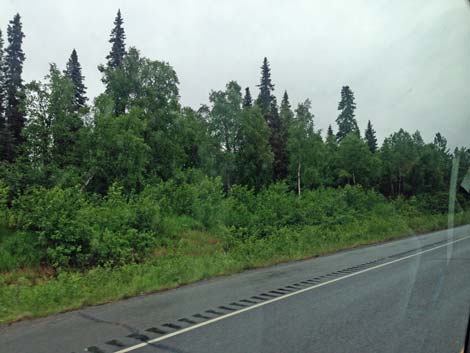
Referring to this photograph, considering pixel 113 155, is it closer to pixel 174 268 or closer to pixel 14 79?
pixel 174 268

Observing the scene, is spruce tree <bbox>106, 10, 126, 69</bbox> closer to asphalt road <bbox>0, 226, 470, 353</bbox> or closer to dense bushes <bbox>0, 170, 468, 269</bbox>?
dense bushes <bbox>0, 170, 468, 269</bbox>

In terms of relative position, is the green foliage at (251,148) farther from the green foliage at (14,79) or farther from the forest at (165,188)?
the green foliage at (14,79)

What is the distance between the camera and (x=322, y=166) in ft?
158

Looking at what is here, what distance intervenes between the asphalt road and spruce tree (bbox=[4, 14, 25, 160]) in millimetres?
34960

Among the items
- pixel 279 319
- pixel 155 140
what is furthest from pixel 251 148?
pixel 279 319

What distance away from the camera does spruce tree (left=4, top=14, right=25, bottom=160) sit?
39156mm

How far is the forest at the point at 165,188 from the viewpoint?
38.0ft

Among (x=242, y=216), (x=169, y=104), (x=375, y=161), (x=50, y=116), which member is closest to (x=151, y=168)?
(x=169, y=104)

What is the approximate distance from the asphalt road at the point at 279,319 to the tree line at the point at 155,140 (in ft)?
30.4

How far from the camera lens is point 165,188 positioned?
846 inches

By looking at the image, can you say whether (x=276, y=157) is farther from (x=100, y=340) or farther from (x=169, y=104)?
(x=100, y=340)

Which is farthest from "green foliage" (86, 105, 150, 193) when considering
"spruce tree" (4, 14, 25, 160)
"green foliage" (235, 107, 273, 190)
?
"green foliage" (235, 107, 273, 190)

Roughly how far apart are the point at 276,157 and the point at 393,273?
1654 inches

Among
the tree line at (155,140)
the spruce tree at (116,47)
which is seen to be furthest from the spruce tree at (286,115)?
the spruce tree at (116,47)
